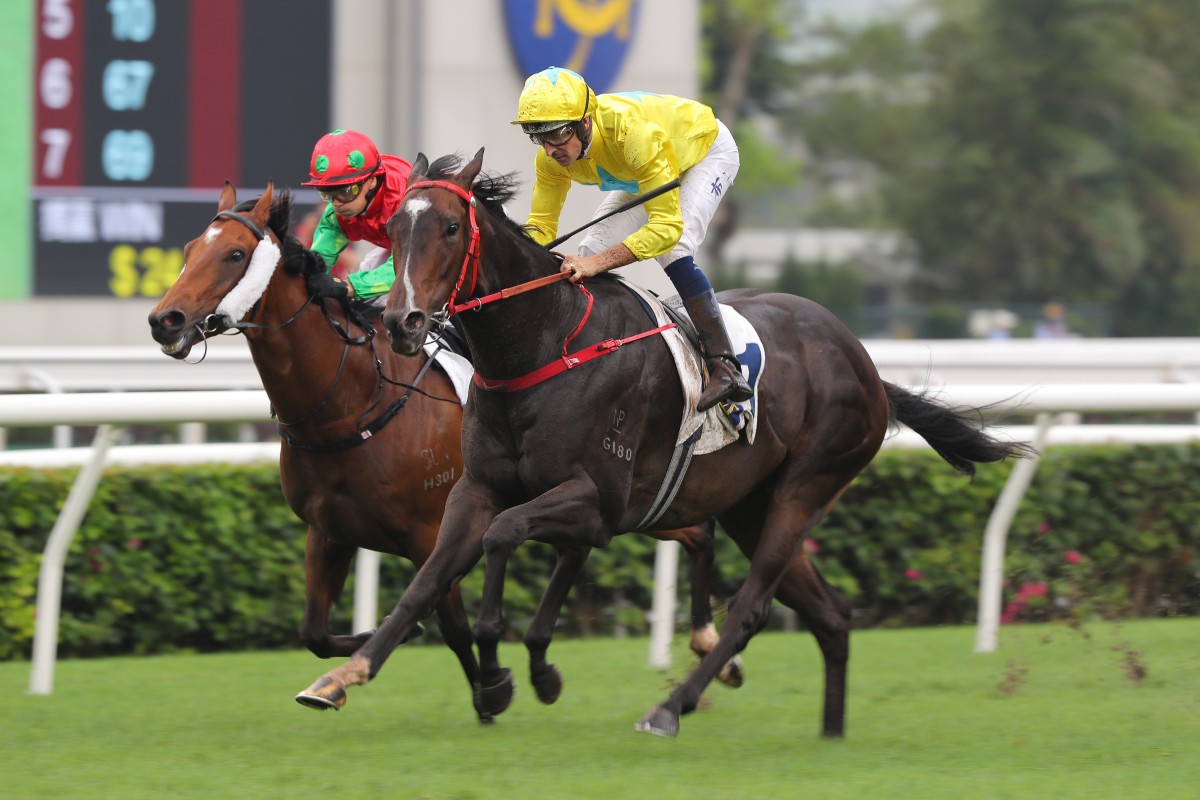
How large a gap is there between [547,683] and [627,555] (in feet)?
6.88

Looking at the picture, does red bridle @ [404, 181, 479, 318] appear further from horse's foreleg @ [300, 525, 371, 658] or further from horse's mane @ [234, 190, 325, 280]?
horse's foreleg @ [300, 525, 371, 658]

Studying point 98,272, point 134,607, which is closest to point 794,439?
point 134,607

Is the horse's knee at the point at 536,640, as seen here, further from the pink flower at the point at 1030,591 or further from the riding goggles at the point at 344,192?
the pink flower at the point at 1030,591

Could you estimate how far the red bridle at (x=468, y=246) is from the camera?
4.30 metres

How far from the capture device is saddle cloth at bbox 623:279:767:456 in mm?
4797

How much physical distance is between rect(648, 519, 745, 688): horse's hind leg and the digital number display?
14.6ft

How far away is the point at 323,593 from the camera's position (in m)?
5.20

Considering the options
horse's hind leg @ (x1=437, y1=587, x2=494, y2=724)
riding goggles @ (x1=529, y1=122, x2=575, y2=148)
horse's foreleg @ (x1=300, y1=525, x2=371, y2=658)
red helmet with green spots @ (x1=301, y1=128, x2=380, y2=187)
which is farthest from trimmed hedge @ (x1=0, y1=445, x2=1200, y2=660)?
riding goggles @ (x1=529, y1=122, x2=575, y2=148)

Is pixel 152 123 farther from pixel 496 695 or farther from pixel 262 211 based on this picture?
pixel 496 695

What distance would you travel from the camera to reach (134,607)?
6363mm

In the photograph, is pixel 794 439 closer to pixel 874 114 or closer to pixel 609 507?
pixel 609 507

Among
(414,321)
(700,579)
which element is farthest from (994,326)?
(414,321)

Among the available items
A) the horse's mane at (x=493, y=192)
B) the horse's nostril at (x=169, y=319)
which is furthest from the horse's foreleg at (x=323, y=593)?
the horse's mane at (x=493, y=192)

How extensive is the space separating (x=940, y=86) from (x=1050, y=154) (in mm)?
2840
